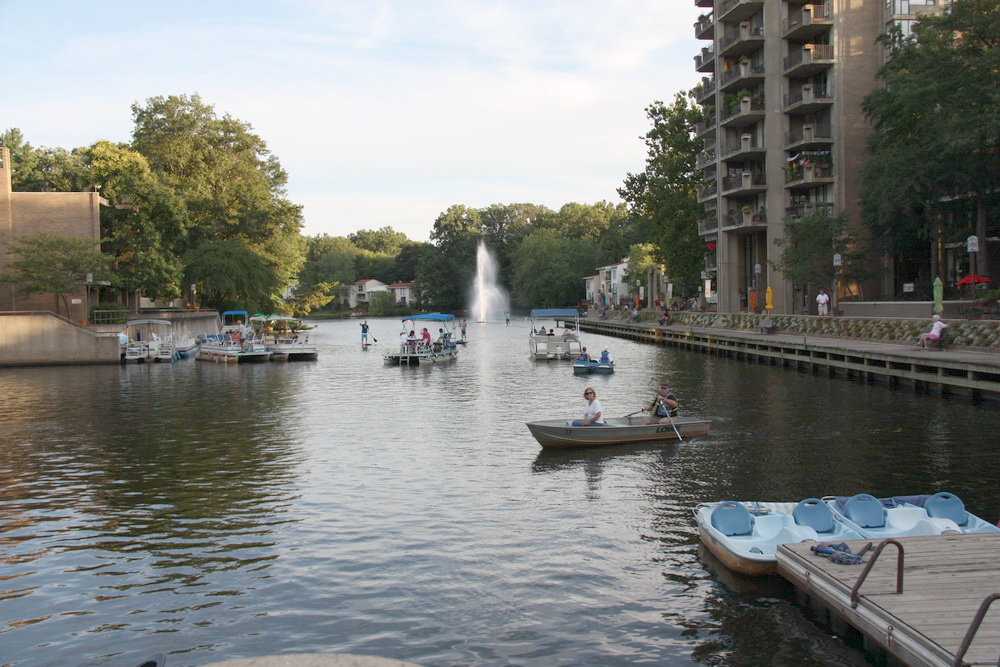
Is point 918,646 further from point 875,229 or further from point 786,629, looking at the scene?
point 875,229

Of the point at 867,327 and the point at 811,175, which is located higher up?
the point at 811,175

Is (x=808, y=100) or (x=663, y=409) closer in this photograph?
(x=663, y=409)

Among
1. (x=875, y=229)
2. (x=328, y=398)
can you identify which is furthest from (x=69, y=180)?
(x=875, y=229)

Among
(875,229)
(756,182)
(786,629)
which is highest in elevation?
(756,182)

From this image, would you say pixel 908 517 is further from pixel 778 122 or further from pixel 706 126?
pixel 706 126

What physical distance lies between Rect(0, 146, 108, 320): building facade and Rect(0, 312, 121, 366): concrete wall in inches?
277

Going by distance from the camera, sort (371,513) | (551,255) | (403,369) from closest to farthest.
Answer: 1. (371,513)
2. (403,369)
3. (551,255)

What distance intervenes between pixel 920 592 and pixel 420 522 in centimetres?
878

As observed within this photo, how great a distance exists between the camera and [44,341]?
169ft

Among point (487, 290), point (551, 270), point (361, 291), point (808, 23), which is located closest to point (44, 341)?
point (808, 23)

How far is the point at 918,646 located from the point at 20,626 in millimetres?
11355

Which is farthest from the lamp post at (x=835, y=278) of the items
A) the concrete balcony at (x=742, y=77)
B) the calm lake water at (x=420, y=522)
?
the calm lake water at (x=420, y=522)

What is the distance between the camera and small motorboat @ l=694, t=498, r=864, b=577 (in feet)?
40.1

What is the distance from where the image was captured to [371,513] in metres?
16.5
